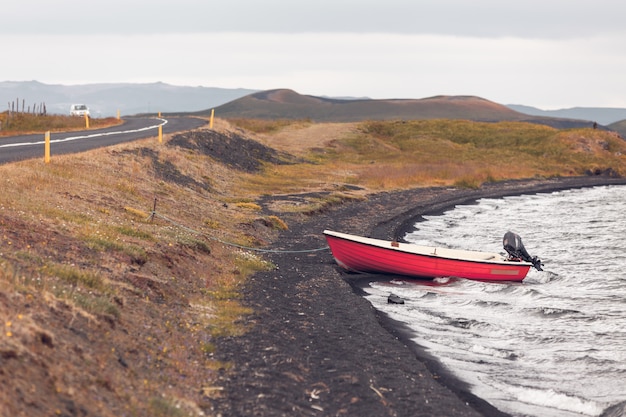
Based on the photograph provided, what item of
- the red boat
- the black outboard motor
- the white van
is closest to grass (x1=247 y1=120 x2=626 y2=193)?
the red boat

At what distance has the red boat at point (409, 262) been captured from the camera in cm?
2745

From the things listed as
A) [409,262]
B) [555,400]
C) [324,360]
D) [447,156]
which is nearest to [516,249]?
[409,262]

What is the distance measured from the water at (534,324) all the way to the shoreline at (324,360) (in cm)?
100

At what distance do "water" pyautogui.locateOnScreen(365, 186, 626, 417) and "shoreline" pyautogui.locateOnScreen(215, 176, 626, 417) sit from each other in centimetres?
100

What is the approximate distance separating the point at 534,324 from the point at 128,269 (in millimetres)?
12454

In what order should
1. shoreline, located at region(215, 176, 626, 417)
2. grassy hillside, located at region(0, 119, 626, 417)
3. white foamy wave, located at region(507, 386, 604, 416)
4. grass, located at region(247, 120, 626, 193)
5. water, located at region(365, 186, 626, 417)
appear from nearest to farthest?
grassy hillside, located at region(0, 119, 626, 417) → shoreline, located at region(215, 176, 626, 417) → white foamy wave, located at region(507, 386, 604, 416) → water, located at region(365, 186, 626, 417) → grass, located at region(247, 120, 626, 193)

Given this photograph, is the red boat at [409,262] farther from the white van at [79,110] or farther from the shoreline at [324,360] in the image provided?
the white van at [79,110]

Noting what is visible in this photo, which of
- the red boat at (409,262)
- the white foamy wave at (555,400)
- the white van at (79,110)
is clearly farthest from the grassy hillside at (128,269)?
the white van at (79,110)

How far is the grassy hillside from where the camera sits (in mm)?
11414

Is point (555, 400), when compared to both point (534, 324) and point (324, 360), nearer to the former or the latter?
point (324, 360)

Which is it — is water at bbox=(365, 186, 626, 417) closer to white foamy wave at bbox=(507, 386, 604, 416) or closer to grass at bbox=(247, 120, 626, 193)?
white foamy wave at bbox=(507, 386, 604, 416)

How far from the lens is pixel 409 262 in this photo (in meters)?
27.6

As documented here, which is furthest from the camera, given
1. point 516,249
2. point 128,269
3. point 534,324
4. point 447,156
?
point 447,156

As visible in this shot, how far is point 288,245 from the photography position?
3128 centimetres
